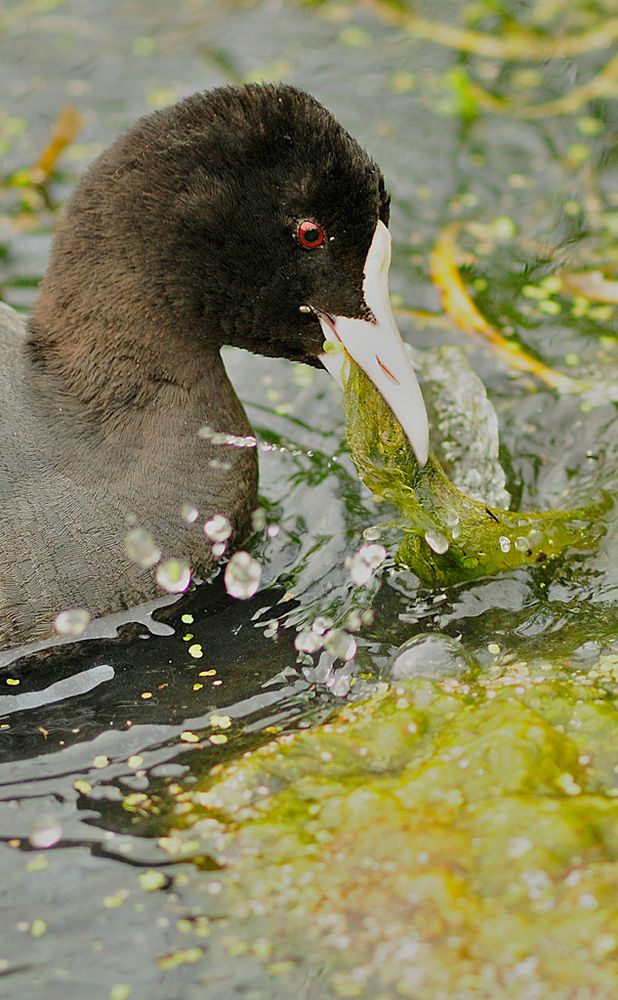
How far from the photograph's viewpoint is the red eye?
9.89 ft

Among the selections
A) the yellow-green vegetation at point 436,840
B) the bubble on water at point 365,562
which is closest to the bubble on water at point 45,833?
the yellow-green vegetation at point 436,840

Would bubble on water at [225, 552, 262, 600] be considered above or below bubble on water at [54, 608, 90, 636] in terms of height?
below

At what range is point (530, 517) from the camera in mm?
3264

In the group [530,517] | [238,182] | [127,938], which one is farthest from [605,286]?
[127,938]

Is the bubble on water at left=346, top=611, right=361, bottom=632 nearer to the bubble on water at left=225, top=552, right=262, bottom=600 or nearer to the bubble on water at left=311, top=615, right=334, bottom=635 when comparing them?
the bubble on water at left=311, top=615, right=334, bottom=635

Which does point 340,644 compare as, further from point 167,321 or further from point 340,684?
point 167,321

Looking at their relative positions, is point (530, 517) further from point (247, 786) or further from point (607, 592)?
point (247, 786)

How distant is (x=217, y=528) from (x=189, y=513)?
103mm

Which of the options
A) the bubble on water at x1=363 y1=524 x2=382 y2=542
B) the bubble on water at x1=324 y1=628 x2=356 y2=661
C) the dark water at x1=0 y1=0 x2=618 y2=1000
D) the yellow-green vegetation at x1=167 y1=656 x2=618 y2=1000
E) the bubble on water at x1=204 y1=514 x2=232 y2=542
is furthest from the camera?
the bubble on water at x1=363 y1=524 x2=382 y2=542

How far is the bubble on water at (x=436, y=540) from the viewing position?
3152 millimetres

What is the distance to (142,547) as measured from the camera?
312 cm

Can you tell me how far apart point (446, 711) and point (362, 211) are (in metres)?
1.01

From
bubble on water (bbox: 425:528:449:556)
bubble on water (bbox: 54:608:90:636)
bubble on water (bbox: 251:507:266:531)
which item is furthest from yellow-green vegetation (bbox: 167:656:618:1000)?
bubble on water (bbox: 251:507:266:531)

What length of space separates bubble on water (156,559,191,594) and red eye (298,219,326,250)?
722 millimetres
